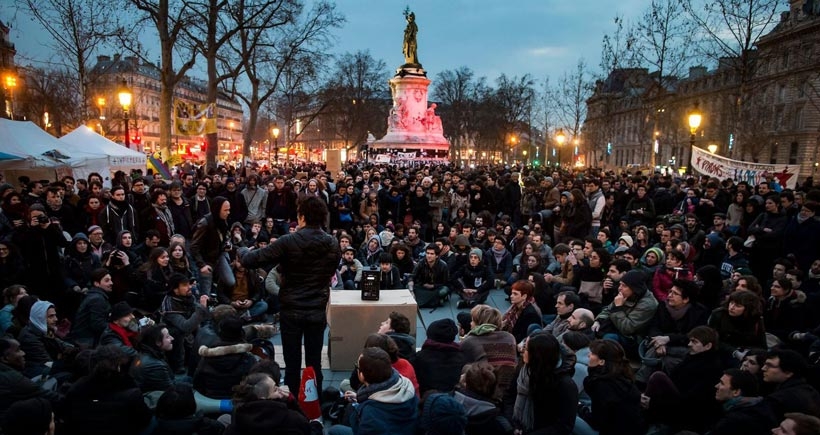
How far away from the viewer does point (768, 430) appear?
3553 mm

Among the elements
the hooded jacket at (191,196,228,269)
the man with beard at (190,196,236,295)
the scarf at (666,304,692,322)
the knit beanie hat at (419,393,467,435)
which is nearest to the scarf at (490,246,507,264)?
the scarf at (666,304,692,322)

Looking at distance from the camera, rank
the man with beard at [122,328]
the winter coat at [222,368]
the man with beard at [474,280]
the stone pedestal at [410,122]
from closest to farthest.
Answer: the winter coat at [222,368], the man with beard at [122,328], the man with beard at [474,280], the stone pedestal at [410,122]

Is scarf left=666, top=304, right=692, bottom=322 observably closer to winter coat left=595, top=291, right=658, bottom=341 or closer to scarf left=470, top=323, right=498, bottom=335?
winter coat left=595, top=291, right=658, bottom=341

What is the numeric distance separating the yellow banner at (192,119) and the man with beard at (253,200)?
27.7ft

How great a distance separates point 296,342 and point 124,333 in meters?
1.76

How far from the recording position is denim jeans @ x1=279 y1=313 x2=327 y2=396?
4.63 metres

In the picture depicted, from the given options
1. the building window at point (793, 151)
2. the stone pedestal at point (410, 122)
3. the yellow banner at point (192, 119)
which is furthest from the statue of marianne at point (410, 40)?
the building window at point (793, 151)

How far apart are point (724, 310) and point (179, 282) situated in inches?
224

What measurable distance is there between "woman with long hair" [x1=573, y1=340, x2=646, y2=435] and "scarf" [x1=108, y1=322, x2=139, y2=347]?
161 inches

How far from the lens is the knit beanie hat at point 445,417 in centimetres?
341

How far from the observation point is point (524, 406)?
4.10 m

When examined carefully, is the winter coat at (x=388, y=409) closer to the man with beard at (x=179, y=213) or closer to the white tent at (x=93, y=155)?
the man with beard at (x=179, y=213)

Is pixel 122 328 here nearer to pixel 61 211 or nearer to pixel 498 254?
pixel 61 211

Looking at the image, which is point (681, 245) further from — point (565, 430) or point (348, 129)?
point (348, 129)
